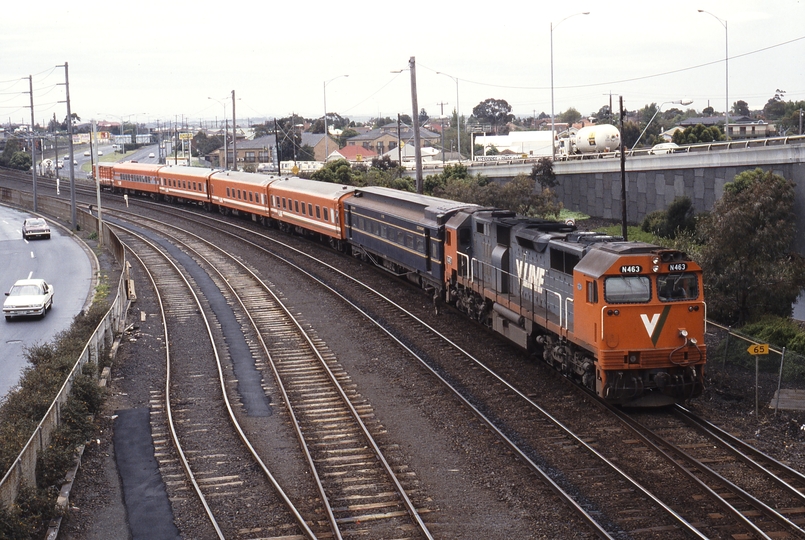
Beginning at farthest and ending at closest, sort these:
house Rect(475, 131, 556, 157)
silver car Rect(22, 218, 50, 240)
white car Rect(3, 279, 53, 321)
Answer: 1. house Rect(475, 131, 556, 157)
2. silver car Rect(22, 218, 50, 240)
3. white car Rect(3, 279, 53, 321)

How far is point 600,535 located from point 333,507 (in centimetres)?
442

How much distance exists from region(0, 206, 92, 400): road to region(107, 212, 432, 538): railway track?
584 centimetres

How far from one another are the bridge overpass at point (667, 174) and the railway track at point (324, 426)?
73.7 ft

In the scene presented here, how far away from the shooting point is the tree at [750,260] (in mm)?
26469

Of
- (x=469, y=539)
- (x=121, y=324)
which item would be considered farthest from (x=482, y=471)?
(x=121, y=324)

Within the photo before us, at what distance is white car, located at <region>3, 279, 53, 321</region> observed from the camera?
32.0 meters

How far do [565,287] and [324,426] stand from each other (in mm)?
6453

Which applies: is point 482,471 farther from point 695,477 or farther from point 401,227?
point 401,227

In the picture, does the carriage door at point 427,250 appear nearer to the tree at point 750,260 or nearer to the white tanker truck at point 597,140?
the tree at point 750,260

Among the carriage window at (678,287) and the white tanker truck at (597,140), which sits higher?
the white tanker truck at (597,140)

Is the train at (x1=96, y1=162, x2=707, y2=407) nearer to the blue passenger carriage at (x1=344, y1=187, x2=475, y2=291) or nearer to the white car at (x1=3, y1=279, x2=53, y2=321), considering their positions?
the blue passenger carriage at (x1=344, y1=187, x2=475, y2=291)

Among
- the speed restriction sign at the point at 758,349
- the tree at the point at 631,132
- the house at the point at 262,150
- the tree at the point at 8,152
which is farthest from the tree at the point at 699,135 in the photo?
the tree at the point at 8,152

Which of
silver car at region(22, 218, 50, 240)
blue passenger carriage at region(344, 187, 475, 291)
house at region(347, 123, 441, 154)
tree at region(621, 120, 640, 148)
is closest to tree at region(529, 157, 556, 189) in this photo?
blue passenger carriage at region(344, 187, 475, 291)

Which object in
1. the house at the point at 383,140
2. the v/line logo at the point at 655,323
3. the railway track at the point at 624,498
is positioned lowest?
the railway track at the point at 624,498
